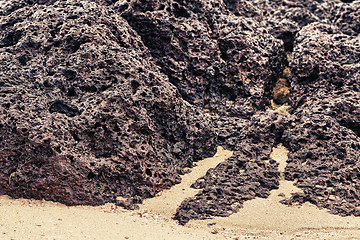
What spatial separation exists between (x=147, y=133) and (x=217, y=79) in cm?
353

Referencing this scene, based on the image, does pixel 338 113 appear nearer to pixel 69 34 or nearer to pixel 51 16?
pixel 69 34

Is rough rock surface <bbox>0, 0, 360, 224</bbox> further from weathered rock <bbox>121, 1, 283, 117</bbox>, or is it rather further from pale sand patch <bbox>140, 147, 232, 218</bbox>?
pale sand patch <bbox>140, 147, 232, 218</bbox>

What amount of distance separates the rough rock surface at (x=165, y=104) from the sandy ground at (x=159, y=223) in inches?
9.7

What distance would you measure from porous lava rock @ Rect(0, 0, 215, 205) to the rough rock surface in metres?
0.02

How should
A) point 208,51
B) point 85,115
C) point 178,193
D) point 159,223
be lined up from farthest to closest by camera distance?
point 208,51 < point 178,193 < point 85,115 < point 159,223

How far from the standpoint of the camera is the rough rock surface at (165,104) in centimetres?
687

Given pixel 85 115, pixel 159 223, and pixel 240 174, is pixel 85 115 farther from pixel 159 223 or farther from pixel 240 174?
pixel 240 174

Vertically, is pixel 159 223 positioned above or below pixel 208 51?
below

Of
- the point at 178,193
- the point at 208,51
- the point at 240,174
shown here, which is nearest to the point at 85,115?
the point at 178,193

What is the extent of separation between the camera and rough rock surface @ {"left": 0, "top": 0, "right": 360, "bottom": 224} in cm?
687

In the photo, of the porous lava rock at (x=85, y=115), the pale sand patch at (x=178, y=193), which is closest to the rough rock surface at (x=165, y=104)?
the porous lava rock at (x=85, y=115)

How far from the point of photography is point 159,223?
6445 millimetres

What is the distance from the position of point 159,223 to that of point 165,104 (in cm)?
276

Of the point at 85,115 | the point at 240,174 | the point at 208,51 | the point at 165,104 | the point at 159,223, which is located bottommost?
the point at 159,223
